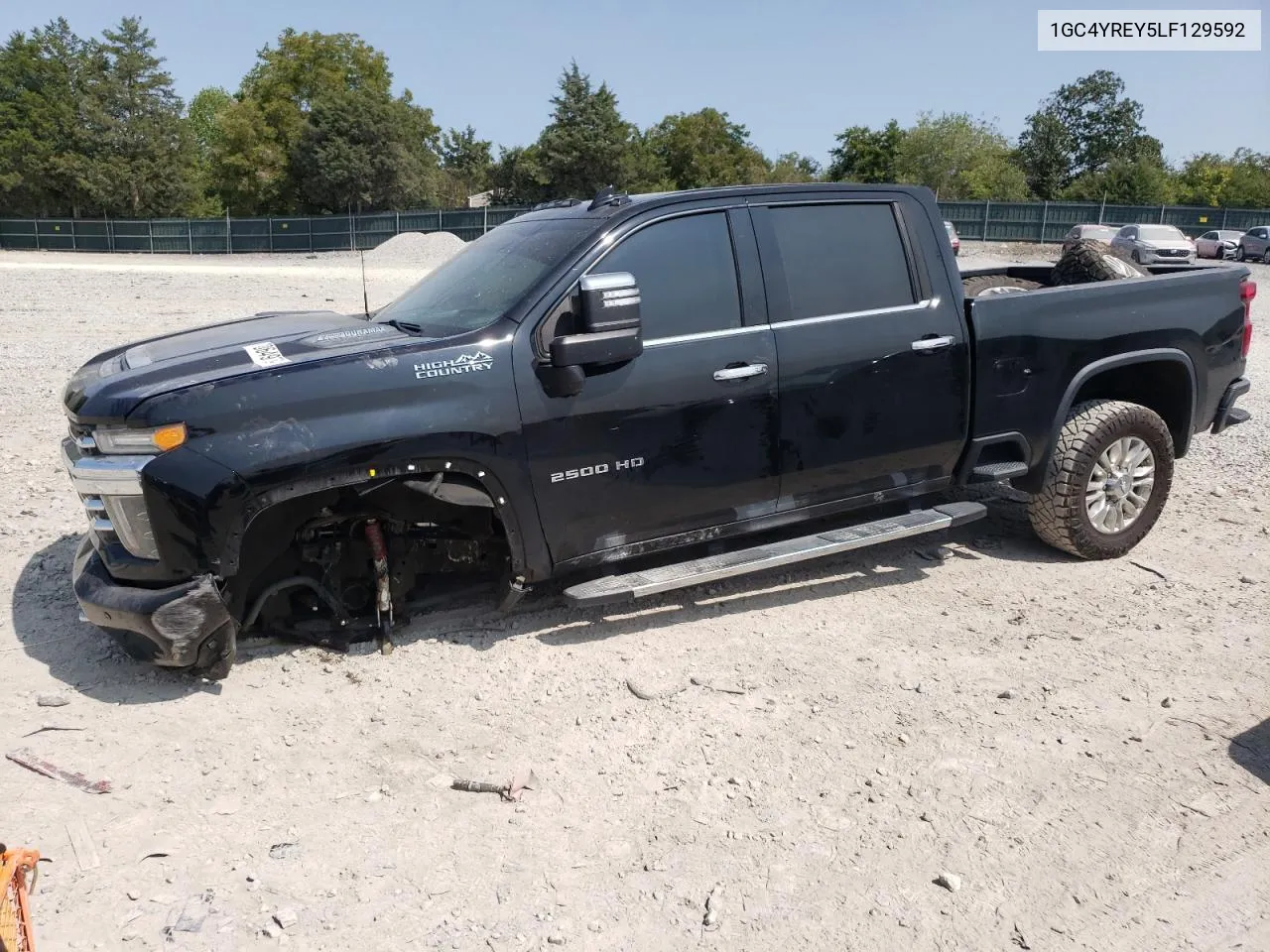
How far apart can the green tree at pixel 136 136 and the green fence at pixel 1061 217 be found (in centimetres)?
4363

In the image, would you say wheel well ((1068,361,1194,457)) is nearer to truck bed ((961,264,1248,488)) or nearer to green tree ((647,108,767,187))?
truck bed ((961,264,1248,488))

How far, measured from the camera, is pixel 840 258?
4789 mm

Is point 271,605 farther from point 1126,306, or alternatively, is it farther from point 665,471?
point 1126,306

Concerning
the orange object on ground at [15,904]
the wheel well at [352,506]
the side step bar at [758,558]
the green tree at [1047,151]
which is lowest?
the orange object on ground at [15,904]

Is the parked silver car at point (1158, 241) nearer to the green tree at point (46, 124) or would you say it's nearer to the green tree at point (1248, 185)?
the green tree at point (1248, 185)

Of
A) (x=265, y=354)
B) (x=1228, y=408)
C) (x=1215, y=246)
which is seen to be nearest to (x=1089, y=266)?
(x=1228, y=408)

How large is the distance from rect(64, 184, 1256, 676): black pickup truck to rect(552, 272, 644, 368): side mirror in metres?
0.01

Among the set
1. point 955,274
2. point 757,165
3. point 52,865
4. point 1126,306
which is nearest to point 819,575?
point 955,274

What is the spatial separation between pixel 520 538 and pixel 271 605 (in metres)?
1.20

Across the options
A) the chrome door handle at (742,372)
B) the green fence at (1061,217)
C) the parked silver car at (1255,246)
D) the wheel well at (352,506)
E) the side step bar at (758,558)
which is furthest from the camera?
the green fence at (1061,217)

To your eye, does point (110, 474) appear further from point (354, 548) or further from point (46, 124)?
point (46, 124)

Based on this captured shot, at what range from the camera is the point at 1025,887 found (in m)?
2.95

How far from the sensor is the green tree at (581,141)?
166ft

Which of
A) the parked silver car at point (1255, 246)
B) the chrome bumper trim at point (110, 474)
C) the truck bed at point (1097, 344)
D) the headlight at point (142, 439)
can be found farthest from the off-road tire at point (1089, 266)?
the parked silver car at point (1255, 246)
